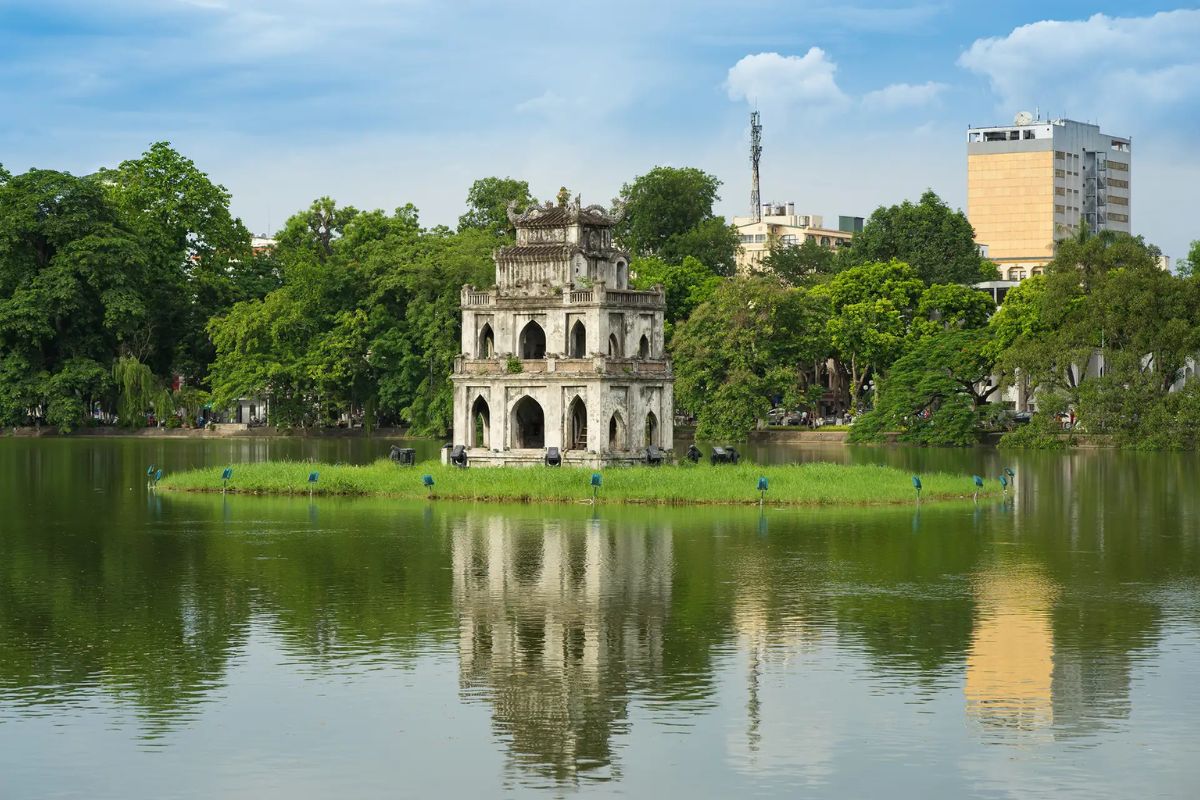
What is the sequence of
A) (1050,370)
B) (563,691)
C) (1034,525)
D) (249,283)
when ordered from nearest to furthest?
(563,691) < (1034,525) < (1050,370) < (249,283)

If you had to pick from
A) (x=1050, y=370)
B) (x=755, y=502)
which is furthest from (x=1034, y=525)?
(x=1050, y=370)

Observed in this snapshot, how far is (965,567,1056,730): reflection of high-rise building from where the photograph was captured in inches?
1097

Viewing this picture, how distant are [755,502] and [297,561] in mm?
19643

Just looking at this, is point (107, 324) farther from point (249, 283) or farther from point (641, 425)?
point (641, 425)

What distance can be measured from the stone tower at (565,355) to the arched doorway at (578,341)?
0.13 feet

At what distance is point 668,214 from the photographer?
5984 inches

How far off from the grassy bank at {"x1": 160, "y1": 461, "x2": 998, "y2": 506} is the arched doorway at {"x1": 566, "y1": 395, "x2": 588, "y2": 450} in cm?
422

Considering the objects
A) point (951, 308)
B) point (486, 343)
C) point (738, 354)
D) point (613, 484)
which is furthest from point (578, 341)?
point (951, 308)

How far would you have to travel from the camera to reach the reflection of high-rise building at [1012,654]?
1097 inches

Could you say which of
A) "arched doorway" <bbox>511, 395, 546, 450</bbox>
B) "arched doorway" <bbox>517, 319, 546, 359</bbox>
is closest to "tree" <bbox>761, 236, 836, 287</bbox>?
"arched doorway" <bbox>517, 319, 546, 359</bbox>

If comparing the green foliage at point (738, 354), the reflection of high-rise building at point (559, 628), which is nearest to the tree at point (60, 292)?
the green foliage at point (738, 354)

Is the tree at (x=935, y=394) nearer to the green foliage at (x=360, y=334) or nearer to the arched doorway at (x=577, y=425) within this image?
the green foliage at (x=360, y=334)

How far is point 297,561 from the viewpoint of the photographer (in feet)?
149

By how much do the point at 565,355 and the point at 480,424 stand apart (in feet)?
19.0
